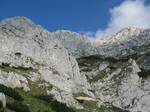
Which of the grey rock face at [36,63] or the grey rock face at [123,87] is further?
the grey rock face at [123,87]

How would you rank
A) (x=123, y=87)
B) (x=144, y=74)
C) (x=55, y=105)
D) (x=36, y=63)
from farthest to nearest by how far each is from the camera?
1. (x=144, y=74)
2. (x=123, y=87)
3. (x=36, y=63)
4. (x=55, y=105)

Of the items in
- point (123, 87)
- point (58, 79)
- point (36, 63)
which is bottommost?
point (123, 87)

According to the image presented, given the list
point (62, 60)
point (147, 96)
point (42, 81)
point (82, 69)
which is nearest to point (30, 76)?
point (42, 81)

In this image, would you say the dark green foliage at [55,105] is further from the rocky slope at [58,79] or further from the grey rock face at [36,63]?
the grey rock face at [36,63]

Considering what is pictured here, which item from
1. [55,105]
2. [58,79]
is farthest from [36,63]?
[55,105]

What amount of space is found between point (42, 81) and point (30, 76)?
4.40 metres

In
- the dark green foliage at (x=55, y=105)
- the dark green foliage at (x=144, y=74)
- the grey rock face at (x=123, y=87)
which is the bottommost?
the dark green foliage at (x=55, y=105)

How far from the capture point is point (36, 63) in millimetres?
145250

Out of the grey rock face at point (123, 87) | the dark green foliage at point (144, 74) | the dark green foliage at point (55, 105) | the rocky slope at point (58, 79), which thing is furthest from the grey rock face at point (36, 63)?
the dark green foliage at point (144, 74)

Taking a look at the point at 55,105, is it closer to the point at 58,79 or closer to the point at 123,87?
the point at 58,79

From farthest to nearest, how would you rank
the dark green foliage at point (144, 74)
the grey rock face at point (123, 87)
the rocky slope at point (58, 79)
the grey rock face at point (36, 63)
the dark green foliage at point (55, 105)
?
the dark green foliage at point (144, 74) → the grey rock face at point (123, 87) → the grey rock face at point (36, 63) → the rocky slope at point (58, 79) → the dark green foliage at point (55, 105)

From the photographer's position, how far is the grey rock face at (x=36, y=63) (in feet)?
388

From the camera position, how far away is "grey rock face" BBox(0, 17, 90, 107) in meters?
118

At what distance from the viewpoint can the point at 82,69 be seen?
196 m
